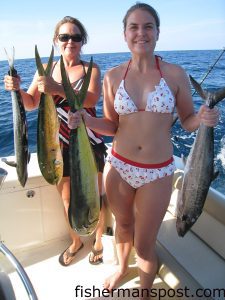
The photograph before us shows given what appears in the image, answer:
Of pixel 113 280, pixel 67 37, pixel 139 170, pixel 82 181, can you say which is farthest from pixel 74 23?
pixel 113 280

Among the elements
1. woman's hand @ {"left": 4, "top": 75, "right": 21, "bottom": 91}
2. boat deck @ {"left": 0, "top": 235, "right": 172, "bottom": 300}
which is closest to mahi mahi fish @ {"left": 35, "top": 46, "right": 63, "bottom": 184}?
woman's hand @ {"left": 4, "top": 75, "right": 21, "bottom": 91}

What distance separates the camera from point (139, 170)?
1934mm

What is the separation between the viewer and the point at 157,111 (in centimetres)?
187

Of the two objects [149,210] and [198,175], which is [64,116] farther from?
[198,175]

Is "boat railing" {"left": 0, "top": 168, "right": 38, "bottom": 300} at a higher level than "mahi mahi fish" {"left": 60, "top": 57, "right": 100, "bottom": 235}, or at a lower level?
lower

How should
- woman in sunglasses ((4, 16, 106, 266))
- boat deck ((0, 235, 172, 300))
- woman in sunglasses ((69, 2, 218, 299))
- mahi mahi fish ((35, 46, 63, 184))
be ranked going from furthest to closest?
boat deck ((0, 235, 172, 300)) → woman in sunglasses ((4, 16, 106, 266)) → woman in sunglasses ((69, 2, 218, 299)) → mahi mahi fish ((35, 46, 63, 184))

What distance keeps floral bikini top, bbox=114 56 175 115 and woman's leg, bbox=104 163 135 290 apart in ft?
1.33

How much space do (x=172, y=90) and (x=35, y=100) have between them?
105 cm

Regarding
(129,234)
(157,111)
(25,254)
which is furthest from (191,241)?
(25,254)

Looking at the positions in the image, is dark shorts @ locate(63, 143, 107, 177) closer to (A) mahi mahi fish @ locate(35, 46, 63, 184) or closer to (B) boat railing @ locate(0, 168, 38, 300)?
(A) mahi mahi fish @ locate(35, 46, 63, 184)

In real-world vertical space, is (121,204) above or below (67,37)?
below

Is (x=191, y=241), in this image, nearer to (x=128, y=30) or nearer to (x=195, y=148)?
(x=195, y=148)

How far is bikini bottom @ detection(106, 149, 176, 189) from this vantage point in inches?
75.5

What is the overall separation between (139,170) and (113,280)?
3.55ft
